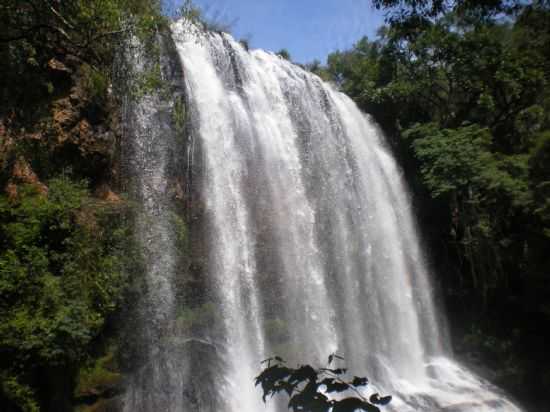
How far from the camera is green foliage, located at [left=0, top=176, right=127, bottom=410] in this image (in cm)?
634

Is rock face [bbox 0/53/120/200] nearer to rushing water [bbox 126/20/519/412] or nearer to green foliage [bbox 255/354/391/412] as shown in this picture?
rushing water [bbox 126/20/519/412]

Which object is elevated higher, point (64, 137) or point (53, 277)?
point (64, 137)

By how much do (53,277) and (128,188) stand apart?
310cm

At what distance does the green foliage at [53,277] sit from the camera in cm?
634

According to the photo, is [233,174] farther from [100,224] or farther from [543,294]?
[543,294]

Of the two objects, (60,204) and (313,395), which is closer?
(313,395)

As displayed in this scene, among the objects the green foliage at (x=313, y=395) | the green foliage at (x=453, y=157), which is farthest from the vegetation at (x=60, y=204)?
the green foliage at (x=453, y=157)

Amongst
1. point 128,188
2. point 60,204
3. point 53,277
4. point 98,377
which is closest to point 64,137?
point 128,188

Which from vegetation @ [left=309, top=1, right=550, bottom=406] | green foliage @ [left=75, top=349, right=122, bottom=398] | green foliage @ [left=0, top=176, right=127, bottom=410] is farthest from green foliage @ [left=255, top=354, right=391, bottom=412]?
vegetation @ [left=309, top=1, right=550, bottom=406]

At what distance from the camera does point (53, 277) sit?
6.98 meters

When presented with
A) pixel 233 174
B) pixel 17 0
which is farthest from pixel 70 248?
pixel 233 174

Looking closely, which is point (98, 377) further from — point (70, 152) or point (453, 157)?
point (453, 157)

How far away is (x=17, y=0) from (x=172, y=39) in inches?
199

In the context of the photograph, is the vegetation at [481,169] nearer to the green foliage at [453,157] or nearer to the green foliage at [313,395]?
the green foliage at [453,157]
